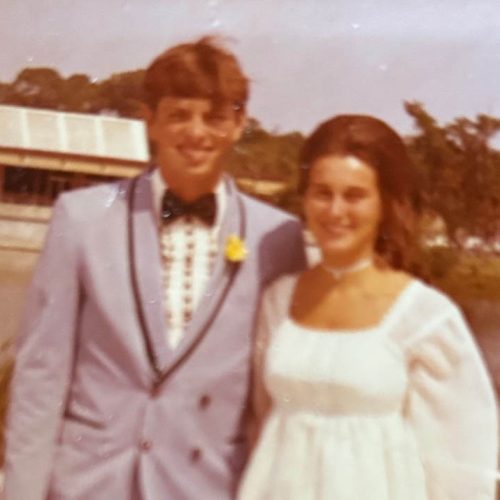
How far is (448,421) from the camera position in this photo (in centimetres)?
63

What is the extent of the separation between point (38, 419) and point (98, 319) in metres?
0.10

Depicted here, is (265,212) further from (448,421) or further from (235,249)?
(448,421)

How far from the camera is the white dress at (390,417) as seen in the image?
0.63 m

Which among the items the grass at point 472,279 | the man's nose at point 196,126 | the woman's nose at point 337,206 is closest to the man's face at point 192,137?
the man's nose at point 196,126

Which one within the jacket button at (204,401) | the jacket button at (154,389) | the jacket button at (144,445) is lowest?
the jacket button at (144,445)

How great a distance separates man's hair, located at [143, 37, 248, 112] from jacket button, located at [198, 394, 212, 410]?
26cm

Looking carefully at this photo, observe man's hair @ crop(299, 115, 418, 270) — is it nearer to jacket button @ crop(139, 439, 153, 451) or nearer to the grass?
the grass

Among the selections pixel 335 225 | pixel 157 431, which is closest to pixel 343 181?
pixel 335 225

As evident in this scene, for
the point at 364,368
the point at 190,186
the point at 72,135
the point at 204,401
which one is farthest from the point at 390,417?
the point at 72,135

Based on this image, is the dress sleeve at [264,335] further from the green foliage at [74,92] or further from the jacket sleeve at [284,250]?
the green foliage at [74,92]

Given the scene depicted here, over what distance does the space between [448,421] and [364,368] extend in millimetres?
82

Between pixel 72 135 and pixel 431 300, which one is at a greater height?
pixel 72 135

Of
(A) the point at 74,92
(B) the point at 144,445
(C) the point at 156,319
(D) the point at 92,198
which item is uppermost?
(A) the point at 74,92

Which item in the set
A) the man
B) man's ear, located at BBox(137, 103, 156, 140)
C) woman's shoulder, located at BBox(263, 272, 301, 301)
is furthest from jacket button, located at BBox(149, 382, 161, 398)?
man's ear, located at BBox(137, 103, 156, 140)
